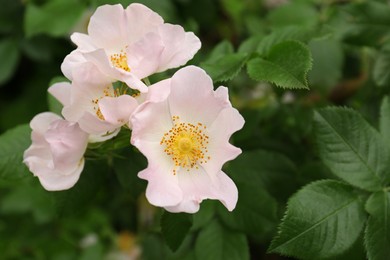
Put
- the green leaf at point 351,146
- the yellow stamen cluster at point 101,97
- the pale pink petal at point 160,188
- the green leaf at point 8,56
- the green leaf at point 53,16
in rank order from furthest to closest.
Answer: the green leaf at point 8,56 → the green leaf at point 53,16 → the green leaf at point 351,146 → the yellow stamen cluster at point 101,97 → the pale pink petal at point 160,188

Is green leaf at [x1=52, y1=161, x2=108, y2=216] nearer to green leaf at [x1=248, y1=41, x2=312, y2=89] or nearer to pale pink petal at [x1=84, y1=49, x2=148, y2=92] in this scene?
pale pink petal at [x1=84, y1=49, x2=148, y2=92]

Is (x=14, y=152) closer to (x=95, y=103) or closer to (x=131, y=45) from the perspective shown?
(x=95, y=103)

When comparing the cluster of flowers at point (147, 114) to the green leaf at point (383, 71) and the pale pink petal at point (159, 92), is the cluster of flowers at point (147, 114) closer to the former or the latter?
the pale pink petal at point (159, 92)

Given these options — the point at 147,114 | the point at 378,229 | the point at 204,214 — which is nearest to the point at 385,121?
the point at 378,229

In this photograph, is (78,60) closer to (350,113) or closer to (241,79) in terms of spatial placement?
(350,113)

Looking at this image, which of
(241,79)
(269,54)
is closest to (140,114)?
(269,54)

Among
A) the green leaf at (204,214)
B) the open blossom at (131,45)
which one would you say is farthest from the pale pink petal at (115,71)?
the green leaf at (204,214)
